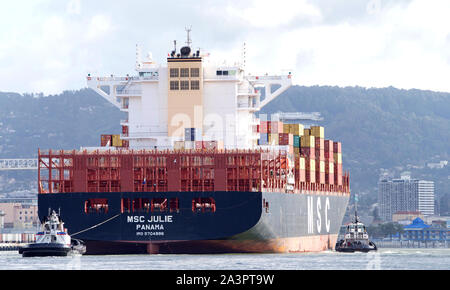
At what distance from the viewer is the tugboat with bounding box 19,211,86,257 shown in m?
71.2

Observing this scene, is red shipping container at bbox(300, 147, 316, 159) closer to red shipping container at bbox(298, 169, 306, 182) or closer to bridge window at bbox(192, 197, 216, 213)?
red shipping container at bbox(298, 169, 306, 182)

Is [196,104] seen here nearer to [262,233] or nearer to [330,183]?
[262,233]

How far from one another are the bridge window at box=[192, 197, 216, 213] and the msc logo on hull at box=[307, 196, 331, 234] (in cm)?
1728

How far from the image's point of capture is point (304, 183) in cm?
8975

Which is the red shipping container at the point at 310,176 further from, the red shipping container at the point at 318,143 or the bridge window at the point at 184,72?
the bridge window at the point at 184,72

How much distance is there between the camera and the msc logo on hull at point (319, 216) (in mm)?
91750

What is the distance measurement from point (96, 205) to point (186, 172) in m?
6.07

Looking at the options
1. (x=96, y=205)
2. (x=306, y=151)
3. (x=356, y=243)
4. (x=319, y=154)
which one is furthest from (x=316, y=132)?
(x=96, y=205)

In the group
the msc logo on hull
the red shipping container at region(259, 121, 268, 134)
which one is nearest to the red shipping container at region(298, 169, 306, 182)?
the msc logo on hull

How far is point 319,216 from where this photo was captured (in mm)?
96625

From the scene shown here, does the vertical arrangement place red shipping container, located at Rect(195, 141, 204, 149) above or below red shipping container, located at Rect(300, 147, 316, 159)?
above

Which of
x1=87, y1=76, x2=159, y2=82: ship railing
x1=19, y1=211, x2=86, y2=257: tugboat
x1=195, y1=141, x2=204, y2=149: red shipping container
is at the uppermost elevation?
x1=87, y1=76, x2=159, y2=82: ship railing
